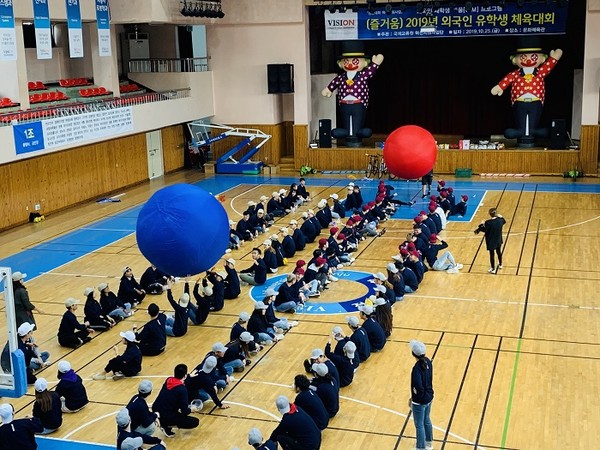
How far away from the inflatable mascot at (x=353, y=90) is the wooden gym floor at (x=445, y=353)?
11.7 meters

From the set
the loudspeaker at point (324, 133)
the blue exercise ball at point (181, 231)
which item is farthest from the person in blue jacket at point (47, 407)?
the loudspeaker at point (324, 133)

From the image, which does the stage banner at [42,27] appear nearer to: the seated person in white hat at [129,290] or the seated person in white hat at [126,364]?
the seated person in white hat at [129,290]

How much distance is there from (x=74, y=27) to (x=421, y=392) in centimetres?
2018

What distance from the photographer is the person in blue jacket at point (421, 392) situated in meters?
11.0

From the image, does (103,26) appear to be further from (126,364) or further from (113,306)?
(126,364)

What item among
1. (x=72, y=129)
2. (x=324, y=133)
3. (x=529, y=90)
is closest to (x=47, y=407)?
(x=72, y=129)

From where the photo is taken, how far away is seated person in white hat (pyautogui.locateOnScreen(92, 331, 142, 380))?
14.2 metres

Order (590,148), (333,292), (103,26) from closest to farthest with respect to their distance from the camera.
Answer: (333,292) < (103,26) < (590,148)

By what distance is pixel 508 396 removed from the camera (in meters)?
13.1

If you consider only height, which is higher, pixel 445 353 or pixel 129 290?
pixel 129 290

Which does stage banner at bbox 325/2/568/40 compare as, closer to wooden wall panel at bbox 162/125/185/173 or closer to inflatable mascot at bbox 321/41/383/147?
inflatable mascot at bbox 321/41/383/147

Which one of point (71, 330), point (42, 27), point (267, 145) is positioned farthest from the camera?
point (267, 145)

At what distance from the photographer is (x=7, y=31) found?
24.2 m

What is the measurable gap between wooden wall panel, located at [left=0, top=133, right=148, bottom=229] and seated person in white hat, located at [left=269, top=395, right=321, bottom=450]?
16.9 meters
